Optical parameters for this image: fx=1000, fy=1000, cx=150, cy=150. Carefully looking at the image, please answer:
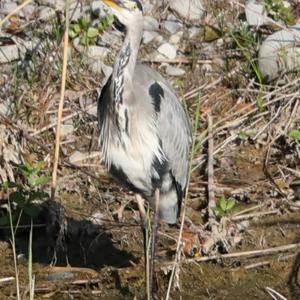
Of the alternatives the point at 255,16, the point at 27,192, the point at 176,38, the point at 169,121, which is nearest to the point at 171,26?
the point at 176,38

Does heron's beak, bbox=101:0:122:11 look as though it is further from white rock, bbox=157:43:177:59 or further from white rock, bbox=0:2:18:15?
white rock, bbox=0:2:18:15

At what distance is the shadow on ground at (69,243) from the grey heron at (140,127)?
0.38 meters

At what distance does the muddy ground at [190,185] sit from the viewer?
4.94 meters

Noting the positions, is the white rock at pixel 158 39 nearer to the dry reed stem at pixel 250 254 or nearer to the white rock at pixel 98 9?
the white rock at pixel 98 9

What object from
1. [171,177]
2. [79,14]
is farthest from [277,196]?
[79,14]

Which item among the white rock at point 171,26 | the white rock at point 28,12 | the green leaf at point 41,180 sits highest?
the white rock at point 28,12

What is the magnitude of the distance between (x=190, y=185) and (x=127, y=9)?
153 cm

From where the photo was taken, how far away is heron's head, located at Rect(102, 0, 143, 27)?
14.4 feet

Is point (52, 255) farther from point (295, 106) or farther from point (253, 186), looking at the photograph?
point (295, 106)

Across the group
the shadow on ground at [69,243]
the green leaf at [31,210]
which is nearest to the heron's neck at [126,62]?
the shadow on ground at [69,243]

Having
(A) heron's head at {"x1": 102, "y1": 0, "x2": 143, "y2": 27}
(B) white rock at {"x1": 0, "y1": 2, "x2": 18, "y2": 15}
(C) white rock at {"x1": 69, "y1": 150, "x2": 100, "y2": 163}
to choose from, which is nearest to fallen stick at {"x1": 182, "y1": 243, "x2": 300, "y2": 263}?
(C) white rock at {"x1": 69, "y1": 150, "x2": 100, "y2": 163}

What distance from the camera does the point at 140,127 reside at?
4.69 metres

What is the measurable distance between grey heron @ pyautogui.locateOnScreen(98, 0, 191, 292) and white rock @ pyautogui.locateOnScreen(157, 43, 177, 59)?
1.69 meters

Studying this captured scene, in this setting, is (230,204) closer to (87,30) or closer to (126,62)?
(126,62)
